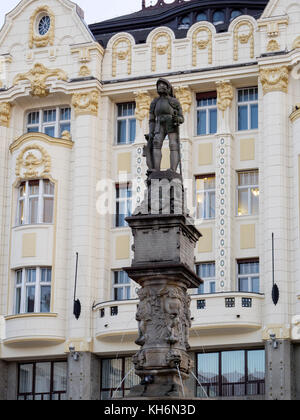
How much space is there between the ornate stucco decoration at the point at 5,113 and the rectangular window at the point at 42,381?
10915 millimetres

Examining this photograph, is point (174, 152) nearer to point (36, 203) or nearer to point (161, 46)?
point (36, 203)

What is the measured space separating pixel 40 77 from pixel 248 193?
1083cm

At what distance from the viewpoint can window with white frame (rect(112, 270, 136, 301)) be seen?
4303cm

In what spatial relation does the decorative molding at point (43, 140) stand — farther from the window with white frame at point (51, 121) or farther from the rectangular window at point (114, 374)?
the rectangular window at point (114, 374)

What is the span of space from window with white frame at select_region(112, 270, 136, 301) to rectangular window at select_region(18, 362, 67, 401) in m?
3.71

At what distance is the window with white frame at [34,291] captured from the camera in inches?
1689

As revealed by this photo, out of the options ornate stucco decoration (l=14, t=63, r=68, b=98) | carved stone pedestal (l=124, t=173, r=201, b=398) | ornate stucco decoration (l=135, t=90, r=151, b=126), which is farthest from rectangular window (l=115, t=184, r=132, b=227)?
carved stone pedestal (l=124, t=173, r=201, b=398)

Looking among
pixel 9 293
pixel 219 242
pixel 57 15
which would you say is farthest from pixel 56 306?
pixel 57 15

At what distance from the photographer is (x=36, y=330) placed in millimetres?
42219

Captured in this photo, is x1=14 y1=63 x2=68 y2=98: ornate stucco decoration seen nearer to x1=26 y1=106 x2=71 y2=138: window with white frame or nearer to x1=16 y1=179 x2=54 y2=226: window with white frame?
x1=26 y1=106 x2=71 y2=138: window with white frame

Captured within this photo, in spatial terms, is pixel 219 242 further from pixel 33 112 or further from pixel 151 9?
pixel 151 9

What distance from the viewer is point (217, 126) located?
4331cm

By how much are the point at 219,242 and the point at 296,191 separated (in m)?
3.75

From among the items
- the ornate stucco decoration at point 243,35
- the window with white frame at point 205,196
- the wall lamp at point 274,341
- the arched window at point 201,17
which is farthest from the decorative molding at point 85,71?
the wall lamp at point 274,341
